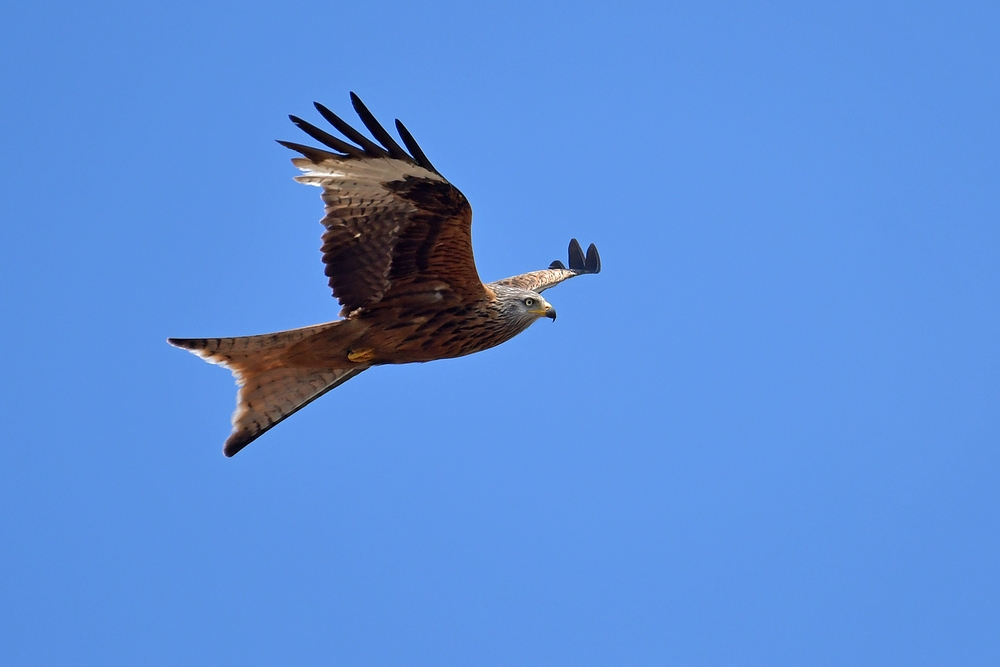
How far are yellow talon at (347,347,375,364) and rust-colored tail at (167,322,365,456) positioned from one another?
0.96 ft

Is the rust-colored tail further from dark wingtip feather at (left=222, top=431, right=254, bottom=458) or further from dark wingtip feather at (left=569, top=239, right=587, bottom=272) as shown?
dark wingtip feather at (left=569, top=239, right=587, bottom=272)

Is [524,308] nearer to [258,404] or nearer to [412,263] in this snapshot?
[412,263]

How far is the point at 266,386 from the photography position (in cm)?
956

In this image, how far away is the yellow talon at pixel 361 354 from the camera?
9.34m

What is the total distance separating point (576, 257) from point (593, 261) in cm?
24

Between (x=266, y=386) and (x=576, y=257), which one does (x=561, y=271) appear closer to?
(x=576, y=257)

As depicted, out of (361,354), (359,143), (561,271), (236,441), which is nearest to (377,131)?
(359,143)

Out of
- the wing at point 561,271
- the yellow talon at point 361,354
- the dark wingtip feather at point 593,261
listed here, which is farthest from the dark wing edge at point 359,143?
the dark wingtip feather at point 593,261

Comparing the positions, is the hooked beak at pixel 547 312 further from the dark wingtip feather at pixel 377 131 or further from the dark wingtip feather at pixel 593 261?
the dark wingtip feather at pixel 593 261

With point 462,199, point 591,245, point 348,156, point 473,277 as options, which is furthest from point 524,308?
point 591,245

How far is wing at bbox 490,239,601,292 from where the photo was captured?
12.0 m

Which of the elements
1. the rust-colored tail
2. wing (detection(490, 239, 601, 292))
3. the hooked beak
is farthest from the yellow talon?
wing (detection(490, 239, 601, 292))

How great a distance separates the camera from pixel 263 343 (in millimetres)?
9102

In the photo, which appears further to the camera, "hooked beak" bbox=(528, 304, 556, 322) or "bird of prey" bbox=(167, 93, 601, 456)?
"hooked beak" bbox=(528, 304, 556, 322)
